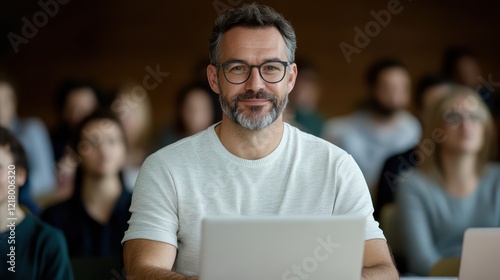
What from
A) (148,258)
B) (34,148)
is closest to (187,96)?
(34,148)

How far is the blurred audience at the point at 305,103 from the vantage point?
6.04m

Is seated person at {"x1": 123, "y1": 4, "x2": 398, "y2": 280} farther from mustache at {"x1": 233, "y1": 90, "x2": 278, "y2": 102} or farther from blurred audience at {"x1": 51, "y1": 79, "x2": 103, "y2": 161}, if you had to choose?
blurred audience at {"x1": 51, "y1": 79, "x2": 103, "y2": 161}

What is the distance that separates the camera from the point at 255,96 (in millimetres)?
2352

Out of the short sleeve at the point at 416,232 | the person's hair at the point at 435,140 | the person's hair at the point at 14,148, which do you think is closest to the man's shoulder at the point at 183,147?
the person's hair at the point at 14,148

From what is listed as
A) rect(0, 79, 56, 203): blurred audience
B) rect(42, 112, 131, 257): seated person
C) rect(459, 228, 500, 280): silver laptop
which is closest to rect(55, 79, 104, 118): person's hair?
rect(0, 79, 56, 203): blurred audience

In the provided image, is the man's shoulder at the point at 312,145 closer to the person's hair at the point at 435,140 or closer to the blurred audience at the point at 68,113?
the person's hair at the point at 435,140

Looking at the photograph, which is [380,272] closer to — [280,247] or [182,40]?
[280,247]

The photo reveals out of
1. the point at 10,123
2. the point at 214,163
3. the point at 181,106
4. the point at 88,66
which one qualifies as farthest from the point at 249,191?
the point at 88,66

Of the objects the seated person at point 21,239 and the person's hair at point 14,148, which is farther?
the person's hair at point 14,148

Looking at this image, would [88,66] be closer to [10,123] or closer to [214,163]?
[10,123]

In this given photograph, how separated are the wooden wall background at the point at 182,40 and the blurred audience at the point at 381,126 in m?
1.06

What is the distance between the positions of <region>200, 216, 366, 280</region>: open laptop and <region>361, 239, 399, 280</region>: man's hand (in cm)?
28

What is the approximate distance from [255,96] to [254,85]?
3 centimetres

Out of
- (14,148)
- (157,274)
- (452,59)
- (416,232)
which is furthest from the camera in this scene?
(452,59)
